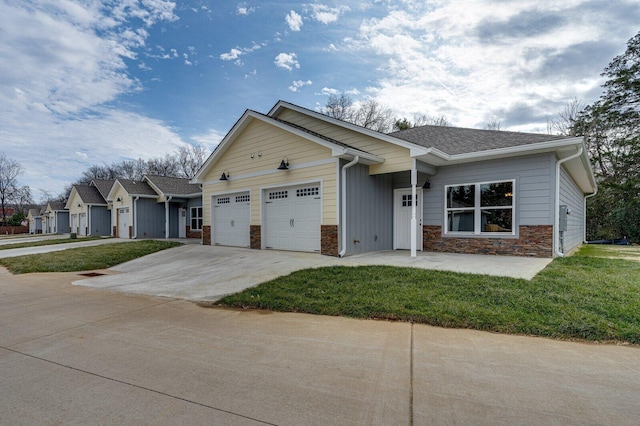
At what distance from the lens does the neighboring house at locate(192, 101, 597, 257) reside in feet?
29.6

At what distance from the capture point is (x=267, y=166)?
11.5m

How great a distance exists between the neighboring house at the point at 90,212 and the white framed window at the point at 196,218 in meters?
10.4

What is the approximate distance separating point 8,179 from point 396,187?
59279mm

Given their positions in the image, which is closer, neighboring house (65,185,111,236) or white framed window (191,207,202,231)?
white framed window (191,207,202,231)

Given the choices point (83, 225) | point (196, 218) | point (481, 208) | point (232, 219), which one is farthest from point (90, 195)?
point (481, 208)

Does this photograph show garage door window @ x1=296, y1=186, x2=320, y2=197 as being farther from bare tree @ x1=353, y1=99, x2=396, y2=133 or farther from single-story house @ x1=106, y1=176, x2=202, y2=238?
bare tree @ x1=353, y1=99, x2=396, y2=133

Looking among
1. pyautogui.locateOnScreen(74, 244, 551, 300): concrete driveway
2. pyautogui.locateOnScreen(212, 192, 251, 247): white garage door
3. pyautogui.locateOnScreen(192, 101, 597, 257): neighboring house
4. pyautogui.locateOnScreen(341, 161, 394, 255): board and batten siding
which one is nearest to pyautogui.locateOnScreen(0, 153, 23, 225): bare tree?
pyautogui.locateOnScreen(212, 192, 251, 247): white garage door

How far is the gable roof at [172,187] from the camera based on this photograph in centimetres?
1998

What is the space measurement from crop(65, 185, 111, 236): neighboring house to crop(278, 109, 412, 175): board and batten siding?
21858 mm

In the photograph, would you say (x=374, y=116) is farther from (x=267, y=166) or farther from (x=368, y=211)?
(x=368, y=211)

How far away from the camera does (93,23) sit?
1005 cm

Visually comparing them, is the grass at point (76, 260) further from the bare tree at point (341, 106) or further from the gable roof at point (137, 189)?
the bare tree at point (341, 106)

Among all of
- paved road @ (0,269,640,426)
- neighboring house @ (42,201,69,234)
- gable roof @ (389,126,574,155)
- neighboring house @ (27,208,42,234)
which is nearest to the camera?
paved road @ (0,269,640,426)

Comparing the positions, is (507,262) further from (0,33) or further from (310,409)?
(0,33)
